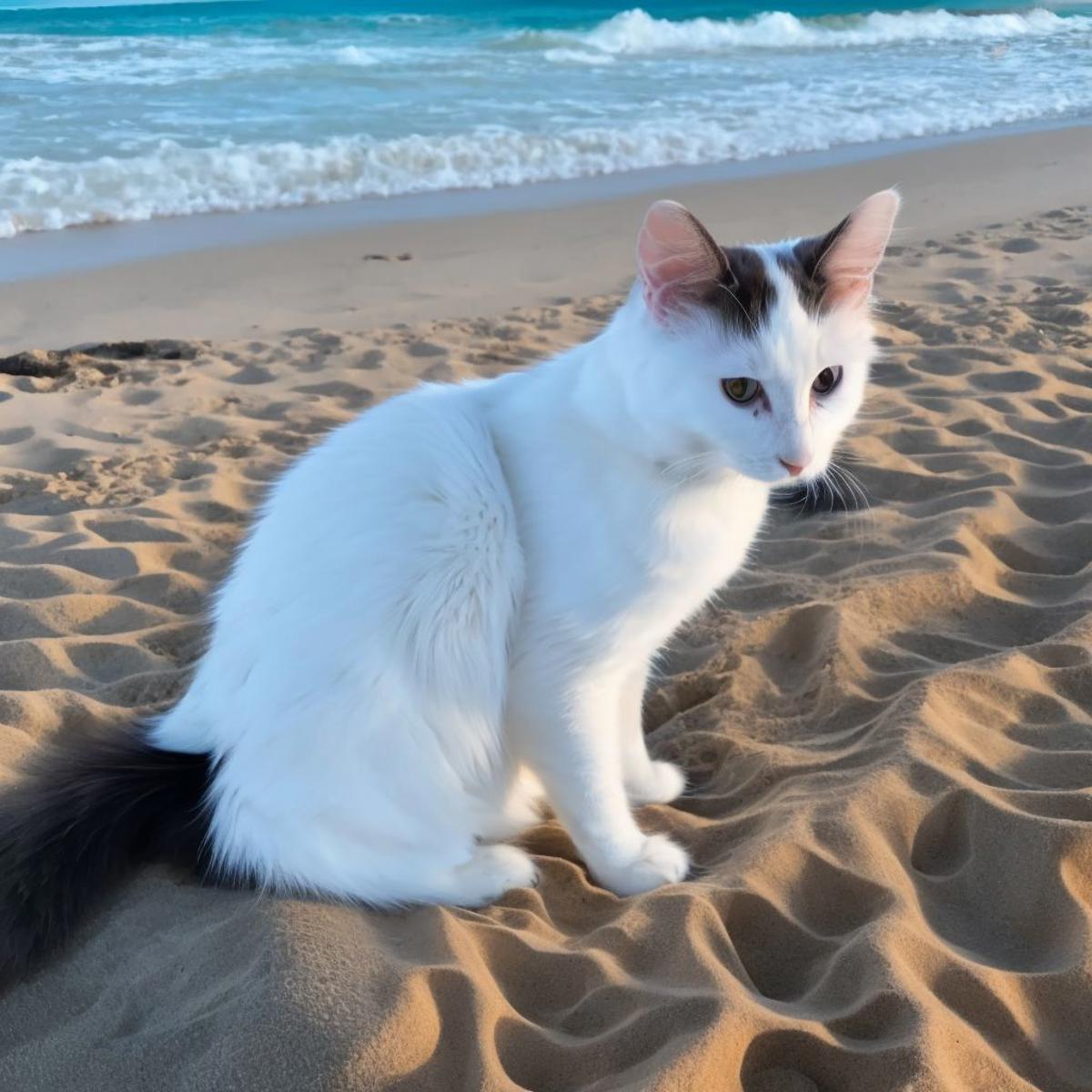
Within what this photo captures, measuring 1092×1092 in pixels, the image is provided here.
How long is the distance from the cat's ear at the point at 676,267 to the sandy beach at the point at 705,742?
1.08 m

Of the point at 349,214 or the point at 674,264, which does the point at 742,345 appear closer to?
the point at 674,264

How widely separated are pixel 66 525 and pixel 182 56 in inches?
522

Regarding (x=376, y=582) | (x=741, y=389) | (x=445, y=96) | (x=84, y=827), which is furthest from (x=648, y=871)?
(x=445, y=96)

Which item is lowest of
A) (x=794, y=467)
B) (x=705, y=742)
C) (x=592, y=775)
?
(x=705, y=742)

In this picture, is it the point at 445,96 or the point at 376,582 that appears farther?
the point at 445,96

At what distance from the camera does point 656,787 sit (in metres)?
2.51

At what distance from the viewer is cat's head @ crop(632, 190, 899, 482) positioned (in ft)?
6.34

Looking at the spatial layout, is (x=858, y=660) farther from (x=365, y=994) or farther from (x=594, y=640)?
(x=365, y=994)

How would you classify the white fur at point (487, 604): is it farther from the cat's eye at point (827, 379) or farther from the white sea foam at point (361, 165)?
the white sea foam at point (361, 165)

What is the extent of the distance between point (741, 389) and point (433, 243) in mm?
5561

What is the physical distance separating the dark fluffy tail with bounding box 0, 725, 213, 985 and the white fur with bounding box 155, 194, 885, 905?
88 mm

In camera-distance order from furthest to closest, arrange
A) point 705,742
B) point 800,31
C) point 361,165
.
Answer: point 800,31
point 361,165
point 705,742

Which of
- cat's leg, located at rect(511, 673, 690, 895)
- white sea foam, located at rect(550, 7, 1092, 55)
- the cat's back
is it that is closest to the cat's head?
the cat's back

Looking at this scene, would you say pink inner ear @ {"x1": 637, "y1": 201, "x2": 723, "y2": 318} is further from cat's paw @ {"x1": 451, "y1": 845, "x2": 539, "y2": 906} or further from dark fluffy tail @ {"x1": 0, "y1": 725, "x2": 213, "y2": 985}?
dark fluffy tail @ {"x1": 0, "y1": 725, "x2": 213, "y2": 985}
